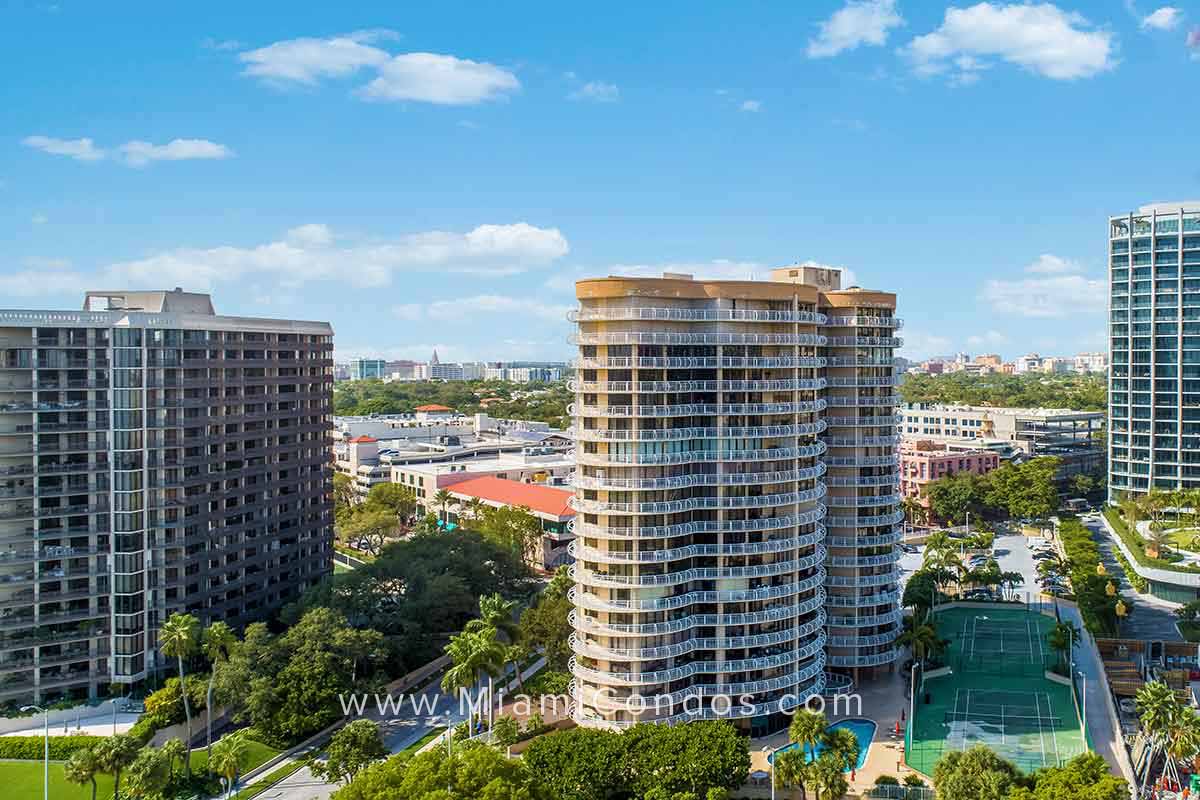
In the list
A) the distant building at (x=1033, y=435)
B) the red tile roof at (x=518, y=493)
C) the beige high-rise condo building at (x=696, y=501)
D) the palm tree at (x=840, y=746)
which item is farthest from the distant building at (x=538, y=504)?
the distant building at (x=1033, y=435)

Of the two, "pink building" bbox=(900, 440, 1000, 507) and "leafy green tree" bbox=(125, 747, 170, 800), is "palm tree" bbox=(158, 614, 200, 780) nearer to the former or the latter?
"leafy green tree" bbox=(125, 747, 170, 800)

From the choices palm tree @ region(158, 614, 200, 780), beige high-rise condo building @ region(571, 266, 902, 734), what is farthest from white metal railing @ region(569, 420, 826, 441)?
palm tree @ region(158, 614, 200, 780)

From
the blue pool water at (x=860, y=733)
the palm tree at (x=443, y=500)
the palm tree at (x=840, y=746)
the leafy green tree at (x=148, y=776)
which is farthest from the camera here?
the palm tree at (x=443, y=500)

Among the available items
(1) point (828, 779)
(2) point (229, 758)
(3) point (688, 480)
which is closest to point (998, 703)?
(1) point (828, 779)

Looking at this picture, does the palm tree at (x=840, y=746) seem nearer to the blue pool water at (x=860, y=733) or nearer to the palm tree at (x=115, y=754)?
the blue pool water at (x=860, y=733)

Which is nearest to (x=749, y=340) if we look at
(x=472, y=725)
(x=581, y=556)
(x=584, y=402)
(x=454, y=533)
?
(x=584, y=402)

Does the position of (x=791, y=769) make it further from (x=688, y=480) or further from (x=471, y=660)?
(x=471, y=660)
